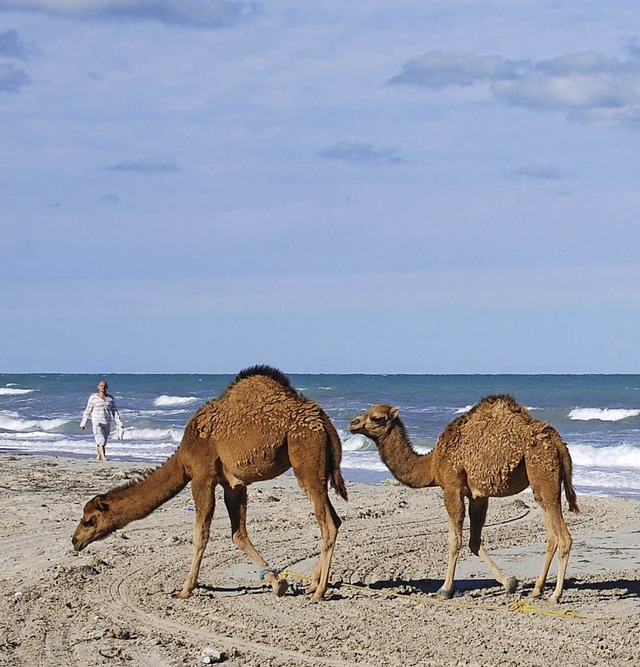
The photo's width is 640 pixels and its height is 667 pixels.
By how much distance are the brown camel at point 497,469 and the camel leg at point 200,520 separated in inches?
74.9

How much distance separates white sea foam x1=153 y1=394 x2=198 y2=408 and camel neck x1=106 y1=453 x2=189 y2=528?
51426mm

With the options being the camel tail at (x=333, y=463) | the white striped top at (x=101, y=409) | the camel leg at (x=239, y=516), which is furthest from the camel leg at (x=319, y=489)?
the white striped top at (x=101, y=409)

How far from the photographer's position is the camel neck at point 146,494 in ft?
35.5

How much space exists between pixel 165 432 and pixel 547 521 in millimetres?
29775

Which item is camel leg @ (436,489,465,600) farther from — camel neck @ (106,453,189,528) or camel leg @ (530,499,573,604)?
camel neck @ (106,453,189,528)

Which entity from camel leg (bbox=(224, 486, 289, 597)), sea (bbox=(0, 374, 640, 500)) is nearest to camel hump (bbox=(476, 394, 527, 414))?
camel leg (bbox=(224, 486, 289, 597))

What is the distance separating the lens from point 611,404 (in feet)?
186

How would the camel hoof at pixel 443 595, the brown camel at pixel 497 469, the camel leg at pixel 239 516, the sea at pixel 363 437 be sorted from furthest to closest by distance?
the sea at pixel 363 437
the camel leg at pixel 239 516
the camel hoof at pixel 443 595
the brown camel at pixel 497 469

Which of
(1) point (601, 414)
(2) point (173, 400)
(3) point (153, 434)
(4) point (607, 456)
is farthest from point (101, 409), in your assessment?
(2) point (173, 400)

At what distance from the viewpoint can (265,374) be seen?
437 inches

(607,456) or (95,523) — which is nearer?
(95,523)

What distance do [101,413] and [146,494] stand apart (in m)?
13.9

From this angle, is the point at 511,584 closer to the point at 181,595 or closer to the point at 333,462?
the point at 333,462

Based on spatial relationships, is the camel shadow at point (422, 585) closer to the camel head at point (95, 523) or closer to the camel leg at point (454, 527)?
the camel leg at point (454, 527)
